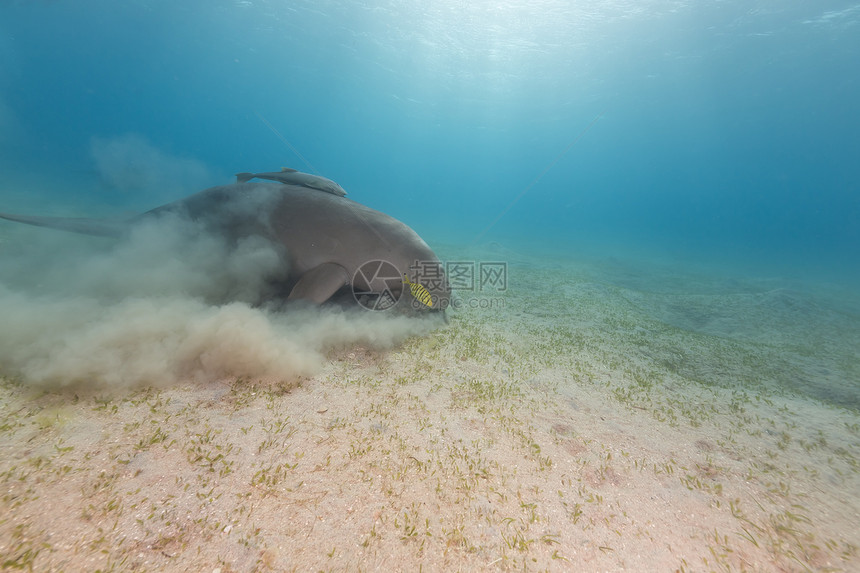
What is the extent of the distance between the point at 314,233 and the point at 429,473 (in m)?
4.17

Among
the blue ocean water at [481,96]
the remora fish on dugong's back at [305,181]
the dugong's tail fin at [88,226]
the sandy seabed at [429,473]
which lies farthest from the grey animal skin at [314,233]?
the blue ocean water at [481,96]

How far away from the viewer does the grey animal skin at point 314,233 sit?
518 centimetres

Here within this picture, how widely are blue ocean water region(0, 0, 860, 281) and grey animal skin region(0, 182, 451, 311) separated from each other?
556 inches

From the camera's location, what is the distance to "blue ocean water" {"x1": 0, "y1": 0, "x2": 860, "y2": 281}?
101 feet

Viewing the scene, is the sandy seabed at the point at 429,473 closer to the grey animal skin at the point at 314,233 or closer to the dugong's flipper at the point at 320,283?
the dugong's flipper at the point at 320,283

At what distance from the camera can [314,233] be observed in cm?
525

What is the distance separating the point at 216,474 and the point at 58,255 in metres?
8.00

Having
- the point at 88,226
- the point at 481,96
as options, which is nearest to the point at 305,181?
the point at 88,226

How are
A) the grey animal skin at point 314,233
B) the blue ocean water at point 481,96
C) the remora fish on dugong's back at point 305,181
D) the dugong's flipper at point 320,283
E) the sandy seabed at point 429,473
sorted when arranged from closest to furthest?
the sandy seabed at point 429,473 < the dugong's flipper at point 320,283 < the grey animal skin at point 314,233 < the remora fish on dugong's back at point 305,181 < the blue ocean water at point 481,96

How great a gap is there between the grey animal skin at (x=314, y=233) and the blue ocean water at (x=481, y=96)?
14.1m

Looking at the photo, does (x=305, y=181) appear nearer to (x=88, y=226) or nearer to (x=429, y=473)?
(x=88, y=226)

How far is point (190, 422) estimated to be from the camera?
8.94ft

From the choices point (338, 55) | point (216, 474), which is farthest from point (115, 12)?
point (216, 474)

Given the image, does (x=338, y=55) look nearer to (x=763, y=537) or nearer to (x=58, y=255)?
(x=58, y=255)
